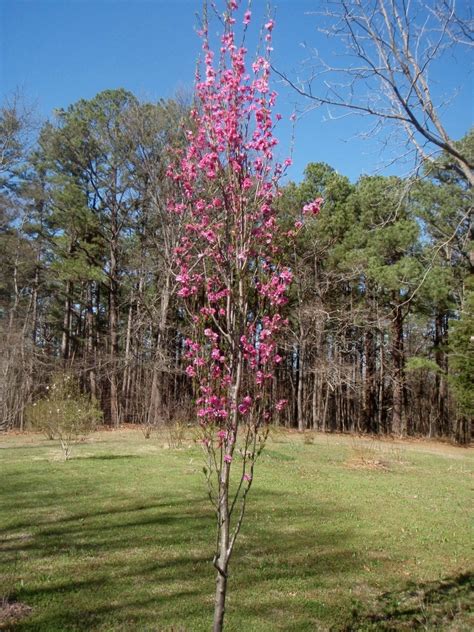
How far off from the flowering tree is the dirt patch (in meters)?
1.79

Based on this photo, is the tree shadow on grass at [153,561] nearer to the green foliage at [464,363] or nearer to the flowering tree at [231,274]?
the flowering tree at [231,274]

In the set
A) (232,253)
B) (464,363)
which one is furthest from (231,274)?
(464,363)

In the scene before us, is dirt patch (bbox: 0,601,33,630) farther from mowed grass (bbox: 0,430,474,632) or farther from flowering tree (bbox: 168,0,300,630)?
flowering tree (bbox: 168,0,300,630)

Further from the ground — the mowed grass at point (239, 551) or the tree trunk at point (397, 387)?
the tree trunk at point (397, 387)

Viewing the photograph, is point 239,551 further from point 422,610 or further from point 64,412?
point 64,412

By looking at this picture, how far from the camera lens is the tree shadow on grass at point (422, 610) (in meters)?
3.56

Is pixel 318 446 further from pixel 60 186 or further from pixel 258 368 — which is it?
pixel 60 186

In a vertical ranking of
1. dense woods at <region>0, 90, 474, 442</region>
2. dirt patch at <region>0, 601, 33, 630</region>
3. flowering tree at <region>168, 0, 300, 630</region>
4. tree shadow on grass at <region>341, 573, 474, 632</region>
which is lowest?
tree shadow on grass at <region>341, 573, 474, 632</region>

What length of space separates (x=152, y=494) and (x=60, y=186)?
1842 cm

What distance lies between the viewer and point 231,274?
2.65 meters

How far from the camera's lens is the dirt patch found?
Result: 3317 mm

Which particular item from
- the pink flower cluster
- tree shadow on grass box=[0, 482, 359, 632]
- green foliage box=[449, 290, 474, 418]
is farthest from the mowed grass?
green foliage box=[449, 290, 474, 418]

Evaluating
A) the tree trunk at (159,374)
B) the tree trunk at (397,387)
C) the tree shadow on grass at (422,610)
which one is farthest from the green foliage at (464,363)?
the tree shadow on grass at (422,610)

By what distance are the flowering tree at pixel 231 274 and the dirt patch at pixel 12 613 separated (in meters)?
1.79
